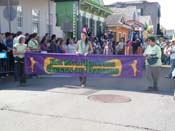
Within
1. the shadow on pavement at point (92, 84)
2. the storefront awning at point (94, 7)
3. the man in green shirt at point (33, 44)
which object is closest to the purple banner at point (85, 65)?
the shadow on pavement at point (92, 84)

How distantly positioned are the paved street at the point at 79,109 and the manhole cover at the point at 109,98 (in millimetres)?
182

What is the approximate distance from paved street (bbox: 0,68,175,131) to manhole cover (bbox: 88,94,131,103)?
0.18 meters

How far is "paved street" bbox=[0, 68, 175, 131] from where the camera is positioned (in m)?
6.38

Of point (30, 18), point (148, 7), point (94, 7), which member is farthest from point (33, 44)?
point (148, 7)

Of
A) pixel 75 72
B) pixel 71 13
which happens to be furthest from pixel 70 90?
pixel 71 13

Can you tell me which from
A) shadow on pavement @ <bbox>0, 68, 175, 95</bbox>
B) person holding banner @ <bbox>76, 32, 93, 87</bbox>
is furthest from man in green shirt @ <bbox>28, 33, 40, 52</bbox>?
person holding banner @ <bbox>76, 32, 93, 87</bbox>

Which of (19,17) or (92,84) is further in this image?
(19,17)

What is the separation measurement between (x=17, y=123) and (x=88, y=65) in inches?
187

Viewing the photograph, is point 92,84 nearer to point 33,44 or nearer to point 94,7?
point 33,44

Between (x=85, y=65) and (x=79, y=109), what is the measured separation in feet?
10.9

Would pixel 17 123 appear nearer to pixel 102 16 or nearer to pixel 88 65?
pixel 88 65

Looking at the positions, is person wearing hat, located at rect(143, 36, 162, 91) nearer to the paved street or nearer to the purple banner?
the purple banner

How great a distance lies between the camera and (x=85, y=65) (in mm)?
10852

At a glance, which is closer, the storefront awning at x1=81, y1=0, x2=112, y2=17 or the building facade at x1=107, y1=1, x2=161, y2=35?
the storefront awning at x1=81, y1=0, x2=112, y2=17
